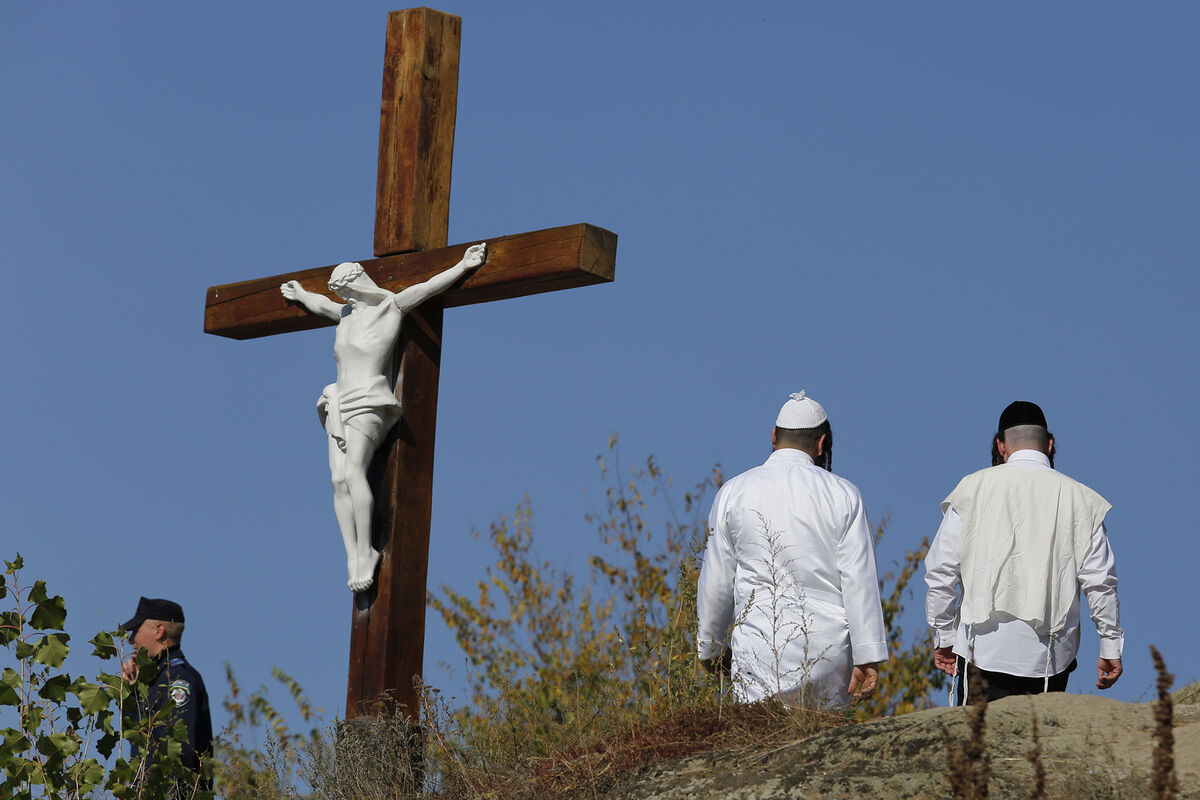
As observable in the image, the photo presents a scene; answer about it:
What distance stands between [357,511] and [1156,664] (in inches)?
177

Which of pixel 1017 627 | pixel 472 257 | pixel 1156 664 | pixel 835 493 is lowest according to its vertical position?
pixel 1156 664

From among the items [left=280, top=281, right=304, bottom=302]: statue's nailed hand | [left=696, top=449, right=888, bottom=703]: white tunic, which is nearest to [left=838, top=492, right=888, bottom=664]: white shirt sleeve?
[left=696, top=449, right=888, bottom=703]: white tunic

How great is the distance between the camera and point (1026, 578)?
577 centimetres

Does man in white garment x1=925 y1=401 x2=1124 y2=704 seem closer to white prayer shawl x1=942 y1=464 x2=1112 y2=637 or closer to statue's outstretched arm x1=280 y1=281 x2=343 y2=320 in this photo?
white prayer shawl x1=942 y1=464 x2=1112 y2=637

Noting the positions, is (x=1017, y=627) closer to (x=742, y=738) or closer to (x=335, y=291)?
(x=742, y=738)

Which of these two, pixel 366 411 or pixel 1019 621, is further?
pixel 366 411

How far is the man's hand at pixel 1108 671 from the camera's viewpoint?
229 inches

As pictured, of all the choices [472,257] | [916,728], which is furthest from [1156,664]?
[472,257]

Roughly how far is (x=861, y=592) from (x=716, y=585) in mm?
566

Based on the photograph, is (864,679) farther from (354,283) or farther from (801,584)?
(354,283)

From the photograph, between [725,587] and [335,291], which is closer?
[725,587]

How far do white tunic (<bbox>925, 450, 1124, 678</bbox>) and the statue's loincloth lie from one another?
2513 millimetres

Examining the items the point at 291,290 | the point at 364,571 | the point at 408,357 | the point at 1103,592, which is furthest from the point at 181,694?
the point at 1103,592

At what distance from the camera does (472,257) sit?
7.09 m
